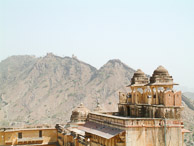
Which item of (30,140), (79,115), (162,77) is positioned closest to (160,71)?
(162,77)

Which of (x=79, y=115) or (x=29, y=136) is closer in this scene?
(x=79, y=115)

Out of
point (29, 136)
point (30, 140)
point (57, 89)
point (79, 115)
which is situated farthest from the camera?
point (57, 89)

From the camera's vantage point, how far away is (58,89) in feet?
392

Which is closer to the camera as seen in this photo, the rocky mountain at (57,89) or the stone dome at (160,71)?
the stone dome at (160,71)

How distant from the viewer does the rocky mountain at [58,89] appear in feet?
342

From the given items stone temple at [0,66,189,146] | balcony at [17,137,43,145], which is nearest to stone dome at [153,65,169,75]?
stone temple at [0,66,189,146]

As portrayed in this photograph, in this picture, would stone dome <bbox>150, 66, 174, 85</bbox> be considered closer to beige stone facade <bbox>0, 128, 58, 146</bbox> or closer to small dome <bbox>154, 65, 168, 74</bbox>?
small dome <bbox>154, 65, 168, 74</bbox>

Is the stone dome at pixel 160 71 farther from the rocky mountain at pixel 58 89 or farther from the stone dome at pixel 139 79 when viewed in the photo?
the rocky mountain at pixel 58 89

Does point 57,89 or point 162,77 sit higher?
point 57,89

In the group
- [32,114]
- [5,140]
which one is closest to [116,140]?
[5,140]

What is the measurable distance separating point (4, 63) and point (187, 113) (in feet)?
408

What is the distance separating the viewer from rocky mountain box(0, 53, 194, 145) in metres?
104

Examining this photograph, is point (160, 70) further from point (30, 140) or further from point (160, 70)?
point (30, 140)

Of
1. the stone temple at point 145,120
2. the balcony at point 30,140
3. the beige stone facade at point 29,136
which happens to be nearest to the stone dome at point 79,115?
the beige stone facade at point 29,136
